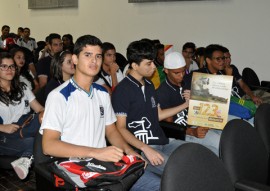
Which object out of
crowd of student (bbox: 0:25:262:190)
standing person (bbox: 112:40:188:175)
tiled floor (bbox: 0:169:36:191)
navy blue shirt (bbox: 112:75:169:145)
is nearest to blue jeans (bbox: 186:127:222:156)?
crowd of student (bbox: 0:25:262:190)

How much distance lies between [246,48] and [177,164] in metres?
4.82

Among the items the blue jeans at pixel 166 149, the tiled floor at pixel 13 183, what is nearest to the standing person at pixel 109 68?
the tiled floor at pixel 13 183

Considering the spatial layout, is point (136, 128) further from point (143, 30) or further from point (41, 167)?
point (143, 30)

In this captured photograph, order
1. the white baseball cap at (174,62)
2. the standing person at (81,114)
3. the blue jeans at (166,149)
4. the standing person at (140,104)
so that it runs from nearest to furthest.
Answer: the standing person at (81,114)
the blue jeans at (166,149)
the standing person at (140,104)
the white baseball cap at (174,62)

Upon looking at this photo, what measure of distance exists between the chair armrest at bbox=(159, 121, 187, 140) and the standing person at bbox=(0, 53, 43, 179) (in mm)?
995

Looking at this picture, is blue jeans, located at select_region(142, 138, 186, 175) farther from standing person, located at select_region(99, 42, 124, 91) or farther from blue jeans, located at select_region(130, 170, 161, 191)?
standing person, located at select_region(99, 42, 124, 91)

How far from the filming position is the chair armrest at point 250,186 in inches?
59.2

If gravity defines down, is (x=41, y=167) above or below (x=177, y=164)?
below

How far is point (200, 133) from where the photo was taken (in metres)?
2.57

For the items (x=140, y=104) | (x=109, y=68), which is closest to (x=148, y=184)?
(x=140, y=104)

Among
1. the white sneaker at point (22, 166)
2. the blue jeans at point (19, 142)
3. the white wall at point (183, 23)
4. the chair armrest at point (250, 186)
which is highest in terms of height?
the white wall at point (183, 23)

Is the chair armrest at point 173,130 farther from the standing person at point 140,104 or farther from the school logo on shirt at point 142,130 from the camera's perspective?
the school logo on shirt at point 142,130

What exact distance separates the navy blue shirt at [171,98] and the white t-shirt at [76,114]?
0.86 m

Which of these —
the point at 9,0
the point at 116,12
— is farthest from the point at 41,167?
the point at 9,0
